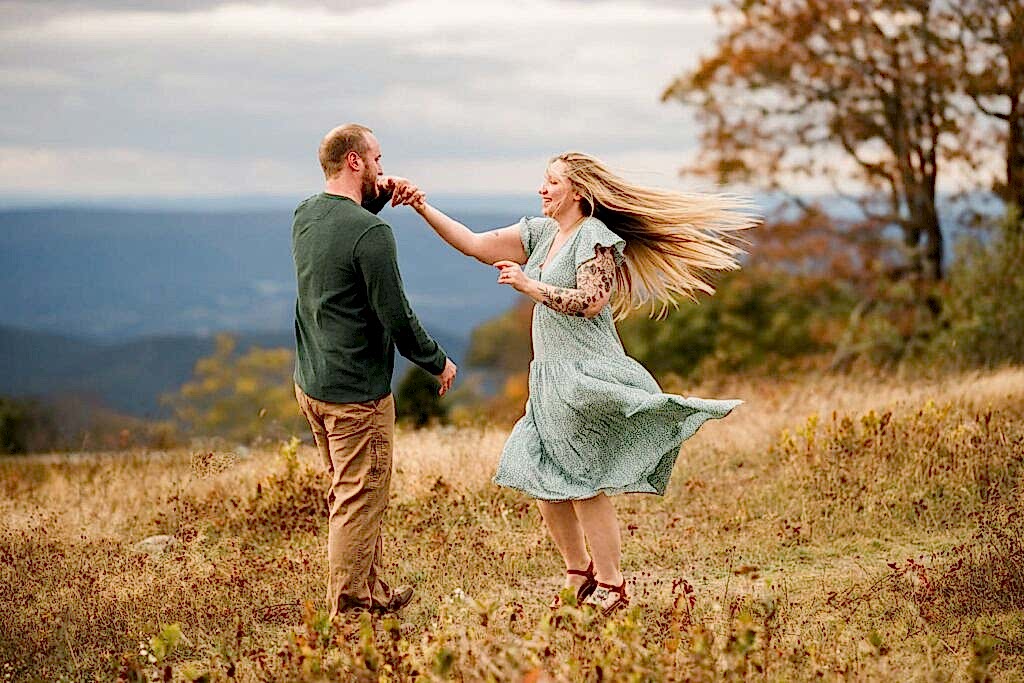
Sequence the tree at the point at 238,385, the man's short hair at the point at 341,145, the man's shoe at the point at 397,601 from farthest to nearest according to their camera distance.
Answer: the tree at the point at 238,385 < the man's shoe at the point at 397,601 < the man's short hair at the point at 341,145

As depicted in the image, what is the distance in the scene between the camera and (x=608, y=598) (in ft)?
18.3

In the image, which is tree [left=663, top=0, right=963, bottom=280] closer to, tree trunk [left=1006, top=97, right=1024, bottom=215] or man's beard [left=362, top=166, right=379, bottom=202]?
tree trunk [left=1006, top=97, right=1024, bottom=215]

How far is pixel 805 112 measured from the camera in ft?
80.5

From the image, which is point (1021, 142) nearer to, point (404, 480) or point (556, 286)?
point (404, 480)

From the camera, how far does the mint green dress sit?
5.43 m

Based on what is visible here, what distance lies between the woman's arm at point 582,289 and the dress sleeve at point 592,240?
1.2 inches

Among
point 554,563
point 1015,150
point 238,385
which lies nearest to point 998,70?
point 1015,150

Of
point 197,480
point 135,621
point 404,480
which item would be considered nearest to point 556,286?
point 135,621

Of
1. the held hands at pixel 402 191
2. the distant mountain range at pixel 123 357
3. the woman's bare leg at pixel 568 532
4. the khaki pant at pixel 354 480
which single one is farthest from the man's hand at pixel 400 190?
the distant mountain range at pixel 123 357

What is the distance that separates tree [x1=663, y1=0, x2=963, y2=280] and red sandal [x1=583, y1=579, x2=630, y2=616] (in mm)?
20184

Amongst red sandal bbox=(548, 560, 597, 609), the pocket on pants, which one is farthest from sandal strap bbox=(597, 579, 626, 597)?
the pocket on pants

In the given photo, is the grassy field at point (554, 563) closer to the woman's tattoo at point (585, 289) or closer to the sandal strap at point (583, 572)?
the sandal strap at point (583, 572)

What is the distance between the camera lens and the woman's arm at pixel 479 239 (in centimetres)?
583

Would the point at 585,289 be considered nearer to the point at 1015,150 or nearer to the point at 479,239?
the point at 479,239
